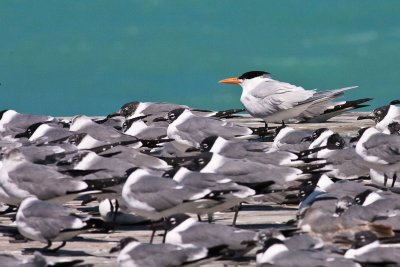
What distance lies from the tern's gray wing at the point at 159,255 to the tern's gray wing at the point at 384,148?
17.5 feet

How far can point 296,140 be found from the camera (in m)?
16.4

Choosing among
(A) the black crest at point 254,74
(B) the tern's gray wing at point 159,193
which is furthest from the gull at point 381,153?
(A) the black crest at point 254,74

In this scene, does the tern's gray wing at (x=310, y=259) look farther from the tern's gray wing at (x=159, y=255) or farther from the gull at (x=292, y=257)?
the tern's gray wing at (x=159, y=255)

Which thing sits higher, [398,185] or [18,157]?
[18,157]

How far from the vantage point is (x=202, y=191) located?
10867mm

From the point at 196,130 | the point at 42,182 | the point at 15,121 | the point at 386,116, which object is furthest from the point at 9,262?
the point at 386,116

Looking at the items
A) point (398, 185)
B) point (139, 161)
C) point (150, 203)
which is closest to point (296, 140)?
point (398, 185)

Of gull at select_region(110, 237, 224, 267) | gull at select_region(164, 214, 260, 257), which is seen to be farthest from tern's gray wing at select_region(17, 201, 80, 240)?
gull at select_region(110, 237, 224, 267)

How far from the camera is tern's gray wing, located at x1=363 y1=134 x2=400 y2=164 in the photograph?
554 inches

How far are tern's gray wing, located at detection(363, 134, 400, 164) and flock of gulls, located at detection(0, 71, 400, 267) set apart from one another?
11 mm

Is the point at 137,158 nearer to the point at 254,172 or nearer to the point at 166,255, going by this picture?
the point at 254,172

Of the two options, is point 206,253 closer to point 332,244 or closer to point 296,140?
point 332,244

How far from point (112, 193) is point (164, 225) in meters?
1.31

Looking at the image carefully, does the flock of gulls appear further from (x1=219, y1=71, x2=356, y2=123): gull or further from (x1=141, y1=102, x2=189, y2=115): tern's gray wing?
(x1=141, y1=102, x2=189, y2=115): tern's gray wing
